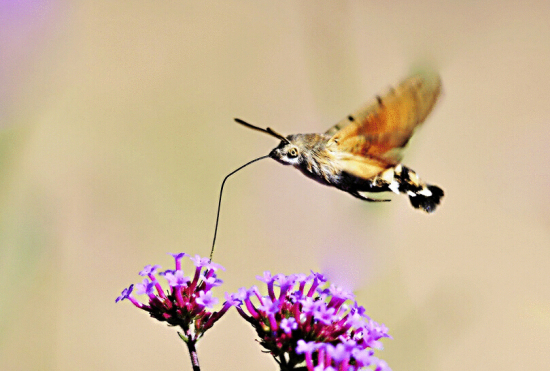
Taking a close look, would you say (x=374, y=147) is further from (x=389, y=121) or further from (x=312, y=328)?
(x=312, y=328)

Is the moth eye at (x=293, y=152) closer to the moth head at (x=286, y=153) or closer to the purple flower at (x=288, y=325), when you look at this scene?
the moth head at (x=286, y=153)

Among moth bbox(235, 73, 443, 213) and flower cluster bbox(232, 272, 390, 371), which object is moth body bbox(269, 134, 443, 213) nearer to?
moth bbox(235, 73, 443, 213)

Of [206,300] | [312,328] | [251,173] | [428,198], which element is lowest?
[312,328]

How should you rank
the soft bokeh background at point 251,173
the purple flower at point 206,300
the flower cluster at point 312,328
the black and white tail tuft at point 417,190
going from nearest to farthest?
the flower cluster at point 312,328, the purple flower at point 206,300, the black and white tail tuft at point 417,190, the soft bokeh background at point 251,173

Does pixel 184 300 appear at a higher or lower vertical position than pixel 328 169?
lower

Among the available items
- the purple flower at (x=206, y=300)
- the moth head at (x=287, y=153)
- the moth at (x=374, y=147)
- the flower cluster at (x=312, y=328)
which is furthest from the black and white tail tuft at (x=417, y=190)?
the purple flower at (x=206, y=300)

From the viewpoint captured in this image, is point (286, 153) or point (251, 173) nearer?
point (286, 153)

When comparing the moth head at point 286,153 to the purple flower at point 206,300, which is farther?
the moth head at point 286,153

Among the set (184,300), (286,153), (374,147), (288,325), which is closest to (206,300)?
(184,300)
